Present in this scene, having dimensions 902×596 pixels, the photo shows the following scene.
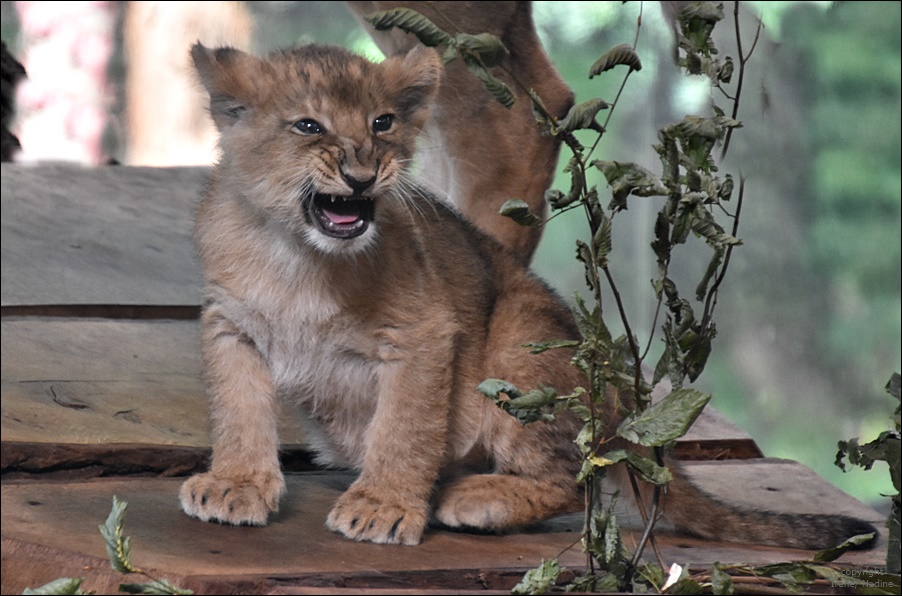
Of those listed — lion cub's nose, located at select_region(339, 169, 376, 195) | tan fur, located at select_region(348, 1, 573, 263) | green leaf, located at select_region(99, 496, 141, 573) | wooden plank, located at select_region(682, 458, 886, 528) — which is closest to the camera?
green leaf, located at select_region(99, 496, 141, 573)

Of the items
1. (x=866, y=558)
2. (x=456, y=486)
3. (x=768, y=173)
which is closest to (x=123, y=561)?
(x=456, y=486)

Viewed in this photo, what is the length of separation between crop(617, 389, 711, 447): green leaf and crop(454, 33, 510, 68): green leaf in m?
0.71

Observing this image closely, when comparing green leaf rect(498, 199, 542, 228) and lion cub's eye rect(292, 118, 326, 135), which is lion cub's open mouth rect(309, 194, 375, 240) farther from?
green leaf rect(498, 199, 542, 228)

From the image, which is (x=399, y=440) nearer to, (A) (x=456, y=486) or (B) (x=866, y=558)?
(A) (x=456, y=486)

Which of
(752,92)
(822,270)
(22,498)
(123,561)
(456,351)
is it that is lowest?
(123,561)

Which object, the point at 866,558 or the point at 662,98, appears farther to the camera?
the point at 662,98

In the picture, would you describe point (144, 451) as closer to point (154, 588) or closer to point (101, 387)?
point (101, 387)

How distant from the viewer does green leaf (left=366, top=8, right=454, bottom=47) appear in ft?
→ 7.26

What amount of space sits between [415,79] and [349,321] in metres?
0.60

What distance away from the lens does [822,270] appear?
19.4ft

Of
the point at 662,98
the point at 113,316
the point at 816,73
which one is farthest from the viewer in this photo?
the point at 662,98

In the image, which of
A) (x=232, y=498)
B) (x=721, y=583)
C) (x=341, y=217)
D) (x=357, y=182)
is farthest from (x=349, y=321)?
(x=721, y=583)

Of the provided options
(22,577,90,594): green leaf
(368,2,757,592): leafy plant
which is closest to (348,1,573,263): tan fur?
(368,2,757,592): leafy plant

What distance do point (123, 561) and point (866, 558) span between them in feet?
5.78
